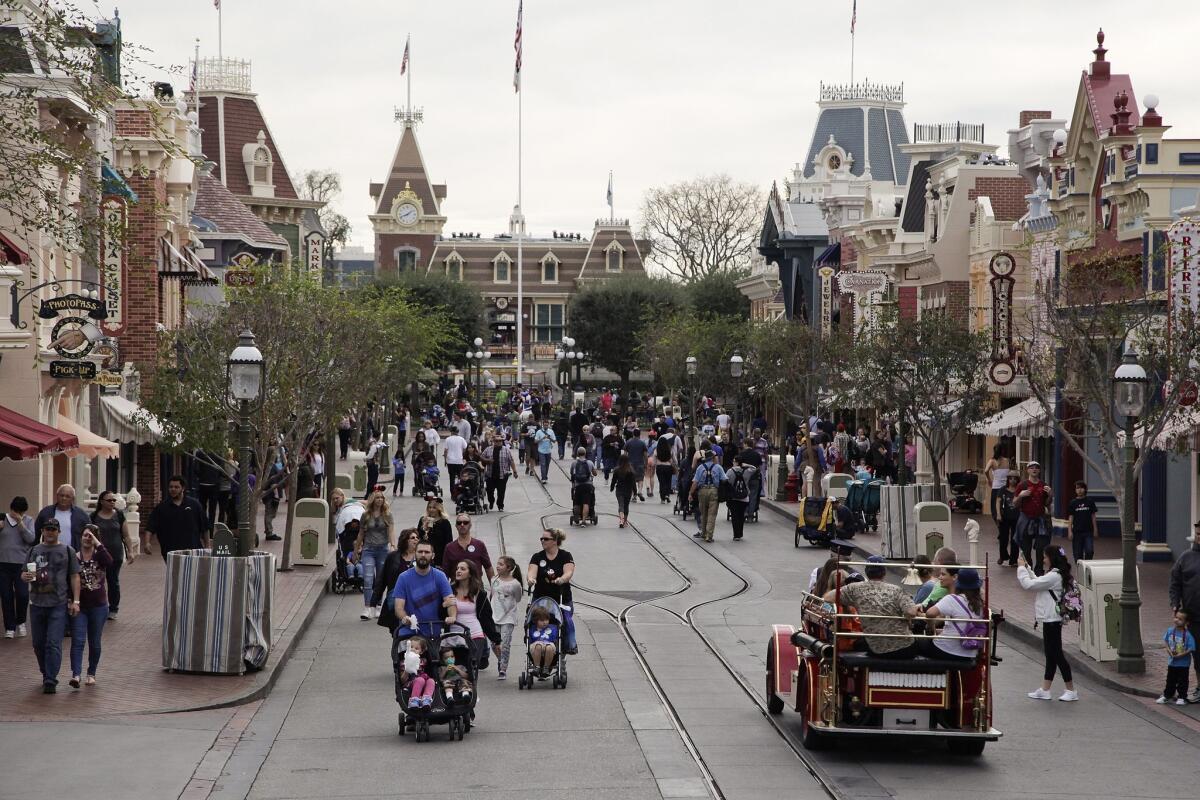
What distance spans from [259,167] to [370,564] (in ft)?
153

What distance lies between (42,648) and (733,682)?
6.42 meters

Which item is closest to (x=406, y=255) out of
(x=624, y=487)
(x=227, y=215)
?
(x=227, y=215)

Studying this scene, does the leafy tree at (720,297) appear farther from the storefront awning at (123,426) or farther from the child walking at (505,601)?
the child walking at (505,601)

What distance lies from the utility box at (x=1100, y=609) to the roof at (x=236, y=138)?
167 ft

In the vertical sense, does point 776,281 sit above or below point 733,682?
above

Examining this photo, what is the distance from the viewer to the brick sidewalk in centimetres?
1465

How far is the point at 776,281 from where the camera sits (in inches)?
2803

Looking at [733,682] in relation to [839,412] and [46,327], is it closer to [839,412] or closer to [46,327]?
[46,327]

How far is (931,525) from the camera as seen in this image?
87.9ft

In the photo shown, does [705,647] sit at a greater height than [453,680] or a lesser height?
lesser

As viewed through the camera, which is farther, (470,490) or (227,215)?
(227,215)

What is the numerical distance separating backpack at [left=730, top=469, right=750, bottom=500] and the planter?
15750 mm

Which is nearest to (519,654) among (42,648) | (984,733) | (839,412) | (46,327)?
(42,648)

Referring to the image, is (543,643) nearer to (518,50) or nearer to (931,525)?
(931,525)
